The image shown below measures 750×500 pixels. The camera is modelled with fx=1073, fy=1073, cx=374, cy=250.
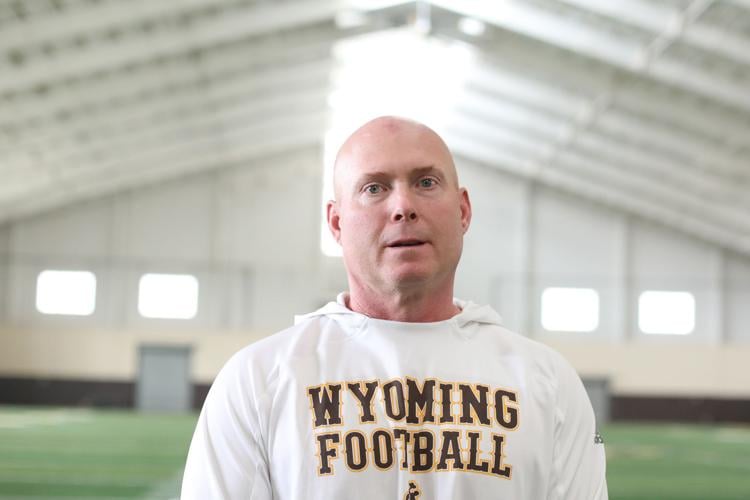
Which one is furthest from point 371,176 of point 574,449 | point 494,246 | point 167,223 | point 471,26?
point 167,223

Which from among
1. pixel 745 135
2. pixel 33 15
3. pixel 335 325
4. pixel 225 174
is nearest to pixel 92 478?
pixel 33 15

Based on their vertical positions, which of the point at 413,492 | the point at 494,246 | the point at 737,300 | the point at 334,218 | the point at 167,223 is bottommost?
the point at 413,492

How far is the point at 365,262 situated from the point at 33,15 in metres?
17.1

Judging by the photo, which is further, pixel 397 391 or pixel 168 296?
pixel 168 296

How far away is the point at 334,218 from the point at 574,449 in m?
0.84

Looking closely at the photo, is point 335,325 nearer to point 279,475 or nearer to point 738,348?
point 279,475

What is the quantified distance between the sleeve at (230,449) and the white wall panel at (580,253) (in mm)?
30095

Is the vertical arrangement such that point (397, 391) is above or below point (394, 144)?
below

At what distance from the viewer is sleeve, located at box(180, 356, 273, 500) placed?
8.08ft

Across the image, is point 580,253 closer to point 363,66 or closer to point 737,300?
point 737,300

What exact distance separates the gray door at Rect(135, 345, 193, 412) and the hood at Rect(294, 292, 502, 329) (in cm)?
2961

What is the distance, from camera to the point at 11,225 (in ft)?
105

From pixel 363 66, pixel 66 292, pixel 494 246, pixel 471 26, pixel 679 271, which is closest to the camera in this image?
pixel 471 26

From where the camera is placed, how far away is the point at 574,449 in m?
2.61
